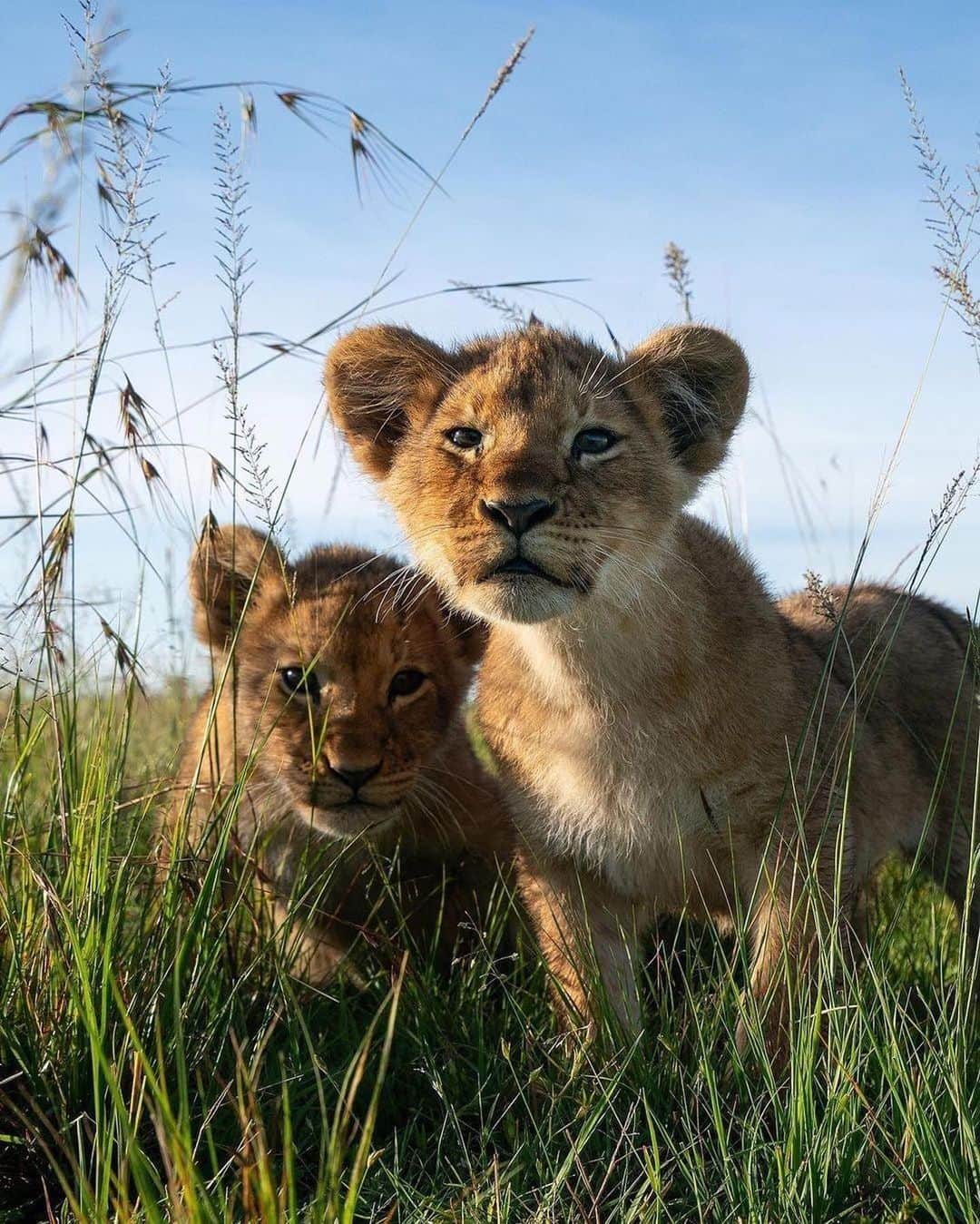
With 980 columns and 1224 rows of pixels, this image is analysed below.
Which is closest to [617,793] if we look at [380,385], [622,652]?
[622,652]

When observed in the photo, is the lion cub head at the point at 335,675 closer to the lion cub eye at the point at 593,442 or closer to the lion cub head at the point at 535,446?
the lion cub head at the point at 535,446

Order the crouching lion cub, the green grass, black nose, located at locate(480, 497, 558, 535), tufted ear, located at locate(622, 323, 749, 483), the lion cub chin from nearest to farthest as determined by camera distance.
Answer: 1. the green grass
2. black nose, located at locate(480, 497, 558, 535)
3. the crouching lion cub
4. tufted ear, located at locate(622, 323, 749, 483)
5. the lion cub chin

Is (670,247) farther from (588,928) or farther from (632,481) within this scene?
(588,928)

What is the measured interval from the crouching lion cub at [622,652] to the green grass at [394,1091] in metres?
0.35

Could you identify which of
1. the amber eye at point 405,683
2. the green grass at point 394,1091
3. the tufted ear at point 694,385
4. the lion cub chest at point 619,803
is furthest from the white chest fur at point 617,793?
the tufted ear at point 694,385

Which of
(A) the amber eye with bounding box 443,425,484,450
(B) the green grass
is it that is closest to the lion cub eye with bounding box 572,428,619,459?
(A) the amber eye with bounding box 443,425,484,450

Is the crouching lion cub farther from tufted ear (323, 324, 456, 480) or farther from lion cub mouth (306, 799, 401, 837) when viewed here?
lion cub mouth (306, 799, 401, 837)

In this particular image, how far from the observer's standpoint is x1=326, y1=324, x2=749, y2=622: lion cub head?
346cm

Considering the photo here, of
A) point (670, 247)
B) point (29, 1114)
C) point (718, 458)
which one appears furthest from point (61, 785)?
point (670, 247)

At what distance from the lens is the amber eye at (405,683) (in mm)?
4359

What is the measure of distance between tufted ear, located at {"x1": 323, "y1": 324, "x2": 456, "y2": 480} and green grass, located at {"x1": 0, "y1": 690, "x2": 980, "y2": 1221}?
1.17 meters

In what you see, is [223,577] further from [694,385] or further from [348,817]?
[694,385]

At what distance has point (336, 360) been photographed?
4086 mm

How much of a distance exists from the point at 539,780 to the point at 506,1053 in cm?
89
